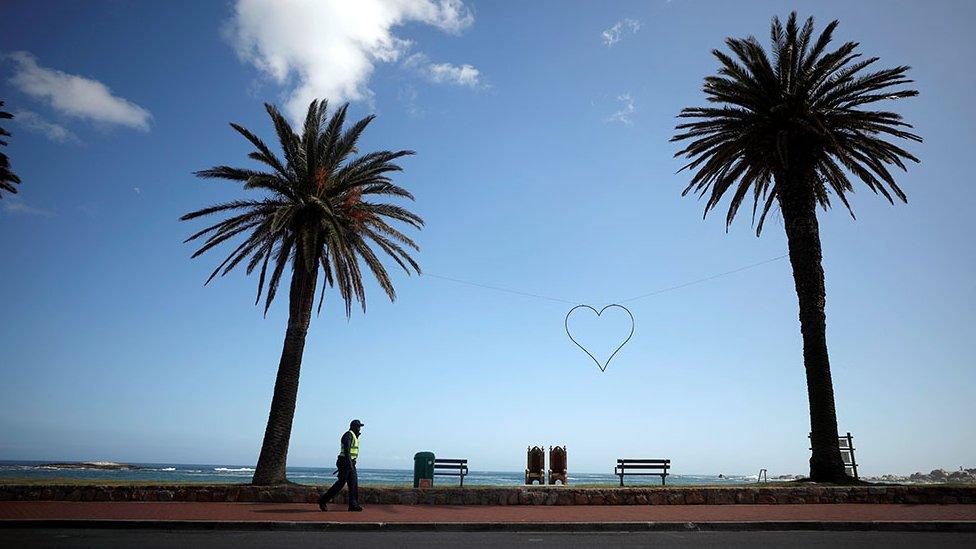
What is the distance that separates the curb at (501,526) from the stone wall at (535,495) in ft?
13.7

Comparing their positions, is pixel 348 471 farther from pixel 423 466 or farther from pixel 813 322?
pixel 813 322

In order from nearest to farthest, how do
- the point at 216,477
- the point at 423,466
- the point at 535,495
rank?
the point at 535,495 < the point at 423,466 < the point at 216,477

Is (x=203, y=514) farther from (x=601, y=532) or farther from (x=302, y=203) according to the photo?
(x=302, y=203)

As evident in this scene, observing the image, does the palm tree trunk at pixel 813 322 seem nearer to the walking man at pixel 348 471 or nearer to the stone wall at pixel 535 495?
the stone wall at pixel 535 495

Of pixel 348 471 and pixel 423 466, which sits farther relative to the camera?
pixel 423 466

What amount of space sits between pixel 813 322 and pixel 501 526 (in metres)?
14.0

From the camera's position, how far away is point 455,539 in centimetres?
997

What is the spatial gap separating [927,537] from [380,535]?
923cm

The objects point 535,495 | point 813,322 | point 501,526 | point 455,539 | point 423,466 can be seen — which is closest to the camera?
point 455,539

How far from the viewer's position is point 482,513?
1337cm

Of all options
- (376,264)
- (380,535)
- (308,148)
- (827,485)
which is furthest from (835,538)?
(308,148)

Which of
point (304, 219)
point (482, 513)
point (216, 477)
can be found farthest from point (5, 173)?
point (216, 477)

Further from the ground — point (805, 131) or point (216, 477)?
point (805, 131)

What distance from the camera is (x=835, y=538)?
1006 centimetres
